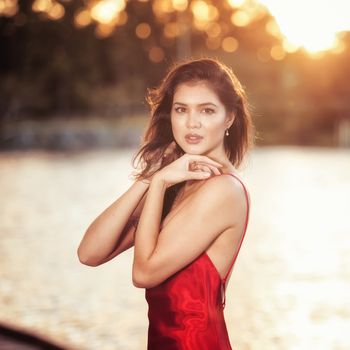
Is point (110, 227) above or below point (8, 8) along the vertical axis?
below

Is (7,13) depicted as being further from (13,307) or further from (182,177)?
(182,177)

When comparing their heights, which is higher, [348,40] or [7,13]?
[7,13]

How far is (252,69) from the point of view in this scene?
45.2 metres

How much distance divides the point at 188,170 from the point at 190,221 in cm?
17

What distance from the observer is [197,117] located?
1.81m

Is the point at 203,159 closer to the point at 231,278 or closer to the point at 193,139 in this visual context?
the point at 193,139

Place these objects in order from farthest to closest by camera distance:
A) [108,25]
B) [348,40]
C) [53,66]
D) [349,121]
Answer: [108,25] < [53,66] < [348,40] < [349,121]

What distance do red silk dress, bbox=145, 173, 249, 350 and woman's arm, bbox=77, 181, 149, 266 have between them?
0.77ft

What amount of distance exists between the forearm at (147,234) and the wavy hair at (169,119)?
227 mm

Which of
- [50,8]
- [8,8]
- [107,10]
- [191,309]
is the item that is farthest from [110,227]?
[107,10]

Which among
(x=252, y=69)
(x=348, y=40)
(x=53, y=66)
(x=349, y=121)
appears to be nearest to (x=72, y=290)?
(x=349, y=121)

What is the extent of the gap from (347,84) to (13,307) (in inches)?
1349

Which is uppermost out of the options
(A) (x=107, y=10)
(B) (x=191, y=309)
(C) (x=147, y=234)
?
(A) (x=107, y=10)

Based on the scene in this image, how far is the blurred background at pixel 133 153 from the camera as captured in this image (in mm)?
5957
